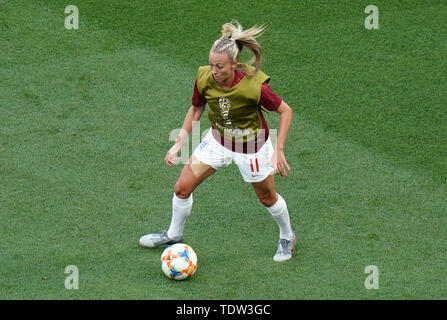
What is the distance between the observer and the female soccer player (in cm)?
577

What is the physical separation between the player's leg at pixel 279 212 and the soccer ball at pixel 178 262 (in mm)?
812

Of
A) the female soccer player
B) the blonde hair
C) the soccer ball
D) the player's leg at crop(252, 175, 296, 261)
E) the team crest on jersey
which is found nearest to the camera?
the blonde hair

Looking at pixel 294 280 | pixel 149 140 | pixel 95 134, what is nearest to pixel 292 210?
pixel 294 280

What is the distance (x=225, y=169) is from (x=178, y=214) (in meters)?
1.62

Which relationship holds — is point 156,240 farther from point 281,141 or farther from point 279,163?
point 281,141

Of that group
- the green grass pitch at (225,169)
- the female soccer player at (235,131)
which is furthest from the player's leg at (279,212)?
the green grass pitch at (225,169)

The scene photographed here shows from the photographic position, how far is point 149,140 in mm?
8398

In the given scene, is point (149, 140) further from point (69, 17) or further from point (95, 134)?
point (69, 17)

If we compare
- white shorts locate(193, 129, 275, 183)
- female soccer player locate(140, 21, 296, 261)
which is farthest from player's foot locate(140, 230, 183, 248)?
white shorts locate(193, 129, 275, 183)

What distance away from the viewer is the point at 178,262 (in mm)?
6012

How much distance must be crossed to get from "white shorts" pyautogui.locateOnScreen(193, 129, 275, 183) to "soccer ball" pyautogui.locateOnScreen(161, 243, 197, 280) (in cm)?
79

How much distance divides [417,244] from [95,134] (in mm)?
3957

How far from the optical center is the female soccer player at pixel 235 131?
227 inches

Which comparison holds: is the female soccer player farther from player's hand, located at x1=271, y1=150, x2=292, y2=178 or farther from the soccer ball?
the soccer ball
